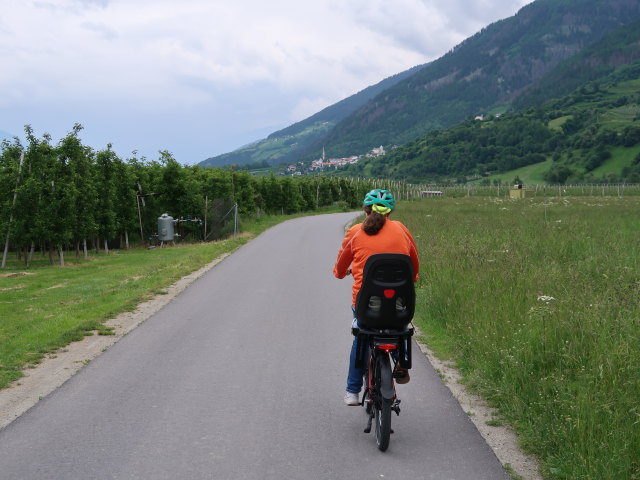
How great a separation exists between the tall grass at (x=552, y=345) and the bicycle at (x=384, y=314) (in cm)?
114

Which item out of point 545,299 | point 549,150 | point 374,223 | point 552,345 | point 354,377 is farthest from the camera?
point 549,150

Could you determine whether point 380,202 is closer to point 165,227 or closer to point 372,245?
point 372,245

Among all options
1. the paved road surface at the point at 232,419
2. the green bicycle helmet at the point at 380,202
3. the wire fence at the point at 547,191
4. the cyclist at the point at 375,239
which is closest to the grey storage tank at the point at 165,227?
the paved road surface at the point at 232,419

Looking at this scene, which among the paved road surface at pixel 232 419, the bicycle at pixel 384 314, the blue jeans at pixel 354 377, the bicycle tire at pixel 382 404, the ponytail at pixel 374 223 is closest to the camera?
the paved road surface at pixel 232 419

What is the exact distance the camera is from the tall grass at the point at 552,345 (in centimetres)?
421

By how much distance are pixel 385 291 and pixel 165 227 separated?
960 inches

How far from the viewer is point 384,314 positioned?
4809 mm

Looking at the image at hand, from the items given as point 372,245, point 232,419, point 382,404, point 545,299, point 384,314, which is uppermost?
point 372,245

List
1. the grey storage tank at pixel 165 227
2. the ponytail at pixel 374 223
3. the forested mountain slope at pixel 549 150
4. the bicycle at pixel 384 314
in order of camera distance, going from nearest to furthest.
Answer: the bicycle at pixel 384 314 → the ponytail at pixel 374 223 → the grey storage tank at pixel 165 227 → the forested mountain slope at pixel 549 150

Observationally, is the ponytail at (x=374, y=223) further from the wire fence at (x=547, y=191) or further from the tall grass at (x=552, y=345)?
the wire fence at (x=547, y=191)

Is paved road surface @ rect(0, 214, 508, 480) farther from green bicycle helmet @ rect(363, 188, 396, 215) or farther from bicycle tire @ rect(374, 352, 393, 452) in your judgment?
green bicycle helmet @ rect(363, 188, 396, 215)

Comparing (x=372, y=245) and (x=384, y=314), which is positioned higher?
(x=372, y=245)

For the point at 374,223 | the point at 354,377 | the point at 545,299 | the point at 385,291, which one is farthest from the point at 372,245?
the point at 545,299

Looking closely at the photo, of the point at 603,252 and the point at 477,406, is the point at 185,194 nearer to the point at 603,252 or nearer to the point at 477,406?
the point at 603,252
